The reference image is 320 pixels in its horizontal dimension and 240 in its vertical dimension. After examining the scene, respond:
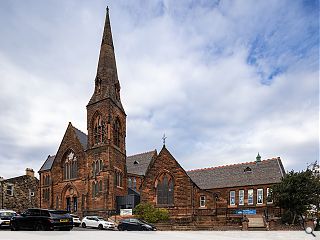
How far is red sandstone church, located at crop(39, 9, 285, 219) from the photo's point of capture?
44219 millimetres

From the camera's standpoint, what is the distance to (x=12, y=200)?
53.3 metres

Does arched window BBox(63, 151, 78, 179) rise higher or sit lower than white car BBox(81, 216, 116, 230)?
higher

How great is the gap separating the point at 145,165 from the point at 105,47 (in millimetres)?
22480

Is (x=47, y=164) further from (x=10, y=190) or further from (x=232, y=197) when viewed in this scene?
(x=232, y=197)

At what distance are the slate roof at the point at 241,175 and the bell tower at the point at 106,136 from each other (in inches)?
496

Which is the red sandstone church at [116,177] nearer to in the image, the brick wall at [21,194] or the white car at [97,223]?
the brick wall at [21,194]

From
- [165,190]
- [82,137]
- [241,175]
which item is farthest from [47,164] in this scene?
[241,175]

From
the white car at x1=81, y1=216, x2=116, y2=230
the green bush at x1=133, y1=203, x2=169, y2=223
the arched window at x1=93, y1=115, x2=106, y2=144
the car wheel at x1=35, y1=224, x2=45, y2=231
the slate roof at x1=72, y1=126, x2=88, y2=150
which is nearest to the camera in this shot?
the car wheel at x1=35, y1=224, x2=45, y2=231

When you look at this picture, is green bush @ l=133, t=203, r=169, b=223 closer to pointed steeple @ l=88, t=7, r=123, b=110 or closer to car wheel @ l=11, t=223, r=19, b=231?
car wheel @ l=11, t=223, r=19, b=231

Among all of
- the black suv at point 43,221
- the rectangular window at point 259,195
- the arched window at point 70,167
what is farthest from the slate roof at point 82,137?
the black suv at point 43,221

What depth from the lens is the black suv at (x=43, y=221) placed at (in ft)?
66.2

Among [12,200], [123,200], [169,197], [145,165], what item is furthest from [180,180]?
[12,200]

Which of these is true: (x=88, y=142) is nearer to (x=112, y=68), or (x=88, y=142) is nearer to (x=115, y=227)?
(x=112, y=68)

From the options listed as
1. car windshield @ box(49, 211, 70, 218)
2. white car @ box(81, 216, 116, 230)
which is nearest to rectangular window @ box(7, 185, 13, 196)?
white car @ box(81, 216, 116, 230)
